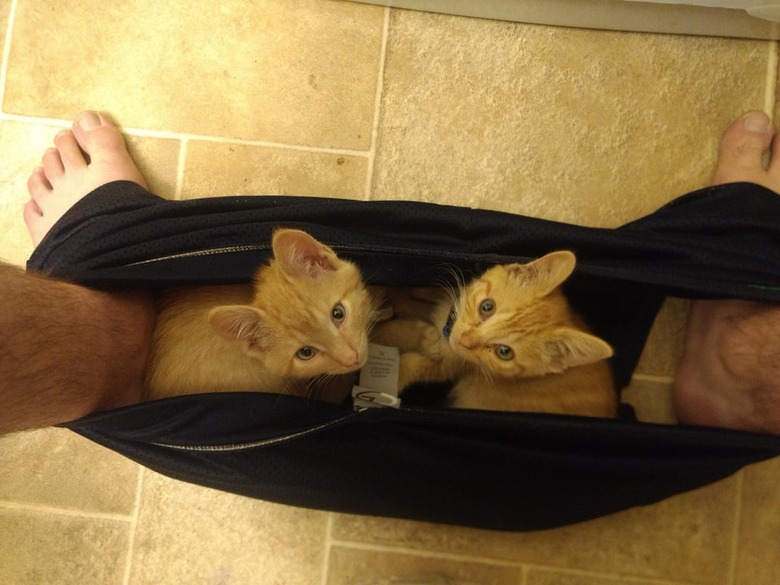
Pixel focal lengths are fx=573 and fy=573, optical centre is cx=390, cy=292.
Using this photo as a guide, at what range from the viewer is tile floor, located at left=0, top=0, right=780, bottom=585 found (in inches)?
59.7

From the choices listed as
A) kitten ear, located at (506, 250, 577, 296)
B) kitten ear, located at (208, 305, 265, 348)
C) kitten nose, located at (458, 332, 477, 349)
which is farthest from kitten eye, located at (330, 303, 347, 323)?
kitten ear, located at (506, 250, 577, 296)

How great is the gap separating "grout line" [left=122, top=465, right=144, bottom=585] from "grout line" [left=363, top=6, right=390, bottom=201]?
99 centimetres

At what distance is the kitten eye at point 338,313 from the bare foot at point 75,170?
70 centimetres

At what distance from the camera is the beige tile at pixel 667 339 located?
1513 mm

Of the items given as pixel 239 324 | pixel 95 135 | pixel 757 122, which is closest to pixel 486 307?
pixel 239 324

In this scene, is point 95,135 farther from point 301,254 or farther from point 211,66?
point 301,254

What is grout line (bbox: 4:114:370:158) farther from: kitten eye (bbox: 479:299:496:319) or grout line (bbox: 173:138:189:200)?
kitten eye (bbox: 479:299:496:319)

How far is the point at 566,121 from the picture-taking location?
154cm

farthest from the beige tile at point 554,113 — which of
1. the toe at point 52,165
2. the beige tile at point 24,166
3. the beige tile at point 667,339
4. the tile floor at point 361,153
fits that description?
the toe at point 52,165

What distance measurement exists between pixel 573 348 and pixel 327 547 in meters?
0.89

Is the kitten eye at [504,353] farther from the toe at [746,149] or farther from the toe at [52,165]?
the toe at [52,165]

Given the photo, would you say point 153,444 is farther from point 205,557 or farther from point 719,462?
point 719,462

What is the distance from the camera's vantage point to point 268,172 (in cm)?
157

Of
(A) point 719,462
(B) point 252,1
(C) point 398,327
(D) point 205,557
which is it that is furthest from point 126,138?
(A) point 719,462
